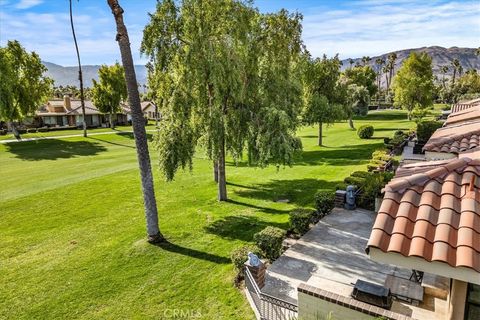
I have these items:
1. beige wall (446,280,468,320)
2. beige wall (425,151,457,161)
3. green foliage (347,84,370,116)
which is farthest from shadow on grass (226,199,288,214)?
green foliage (347,84,370,116)

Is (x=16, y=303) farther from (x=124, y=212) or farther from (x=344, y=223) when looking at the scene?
(x=344, y=223)

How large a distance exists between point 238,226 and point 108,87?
49.2m

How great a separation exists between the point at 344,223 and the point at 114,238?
9.43 metres

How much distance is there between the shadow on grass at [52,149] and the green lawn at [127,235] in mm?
6484

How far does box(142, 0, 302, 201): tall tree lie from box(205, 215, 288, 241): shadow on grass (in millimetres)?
2834

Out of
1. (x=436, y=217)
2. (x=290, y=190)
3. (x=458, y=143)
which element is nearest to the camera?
(x=436, y=217)

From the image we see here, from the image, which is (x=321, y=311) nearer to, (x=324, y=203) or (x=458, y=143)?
(x=458, y=143)

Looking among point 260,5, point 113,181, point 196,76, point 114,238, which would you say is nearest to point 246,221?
point 114,238

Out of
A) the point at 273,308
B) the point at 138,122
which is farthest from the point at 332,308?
the point at 138,122

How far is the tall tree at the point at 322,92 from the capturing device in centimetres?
3275

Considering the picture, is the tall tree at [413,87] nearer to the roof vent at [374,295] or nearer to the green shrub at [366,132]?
the green shrub at [366,132]

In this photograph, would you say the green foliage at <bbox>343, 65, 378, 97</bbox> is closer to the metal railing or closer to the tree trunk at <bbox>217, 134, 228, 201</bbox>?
the tree trunk at <bbox>217, 134, 228, 201</bbox>

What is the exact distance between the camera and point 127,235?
14.1 m

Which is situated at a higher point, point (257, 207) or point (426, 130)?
point (426, 130)
